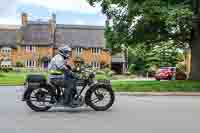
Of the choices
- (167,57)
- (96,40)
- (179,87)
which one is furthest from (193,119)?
(96,40)

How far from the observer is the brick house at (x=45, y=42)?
83.0 metres

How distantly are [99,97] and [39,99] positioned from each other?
168 centimetres

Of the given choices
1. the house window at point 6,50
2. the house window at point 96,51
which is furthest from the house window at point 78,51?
the house window at point 6,50

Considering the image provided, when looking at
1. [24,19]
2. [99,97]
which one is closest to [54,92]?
[99,97]

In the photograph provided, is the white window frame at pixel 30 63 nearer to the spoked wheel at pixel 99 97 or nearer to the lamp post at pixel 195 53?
the lamp post at pixel 195 53

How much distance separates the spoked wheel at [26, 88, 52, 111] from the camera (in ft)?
41.3

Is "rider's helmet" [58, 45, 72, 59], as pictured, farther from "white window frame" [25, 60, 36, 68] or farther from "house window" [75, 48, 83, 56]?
"house window" [75, 48, 83, 56]

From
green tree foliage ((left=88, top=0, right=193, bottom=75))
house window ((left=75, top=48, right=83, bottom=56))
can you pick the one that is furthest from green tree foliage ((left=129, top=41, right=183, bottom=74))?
green tree foliage ((left=88, top=0, right=193, bottom=75))

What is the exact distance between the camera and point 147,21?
2480 centimetres

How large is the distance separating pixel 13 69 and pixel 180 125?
64.8 meters

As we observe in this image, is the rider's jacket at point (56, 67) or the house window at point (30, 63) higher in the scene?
the house window at point (30, 63)

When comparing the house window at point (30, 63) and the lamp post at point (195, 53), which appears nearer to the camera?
the lamp post at point (195, 53)

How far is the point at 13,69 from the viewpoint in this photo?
73125 millimetres

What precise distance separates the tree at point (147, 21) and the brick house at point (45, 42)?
175ft
